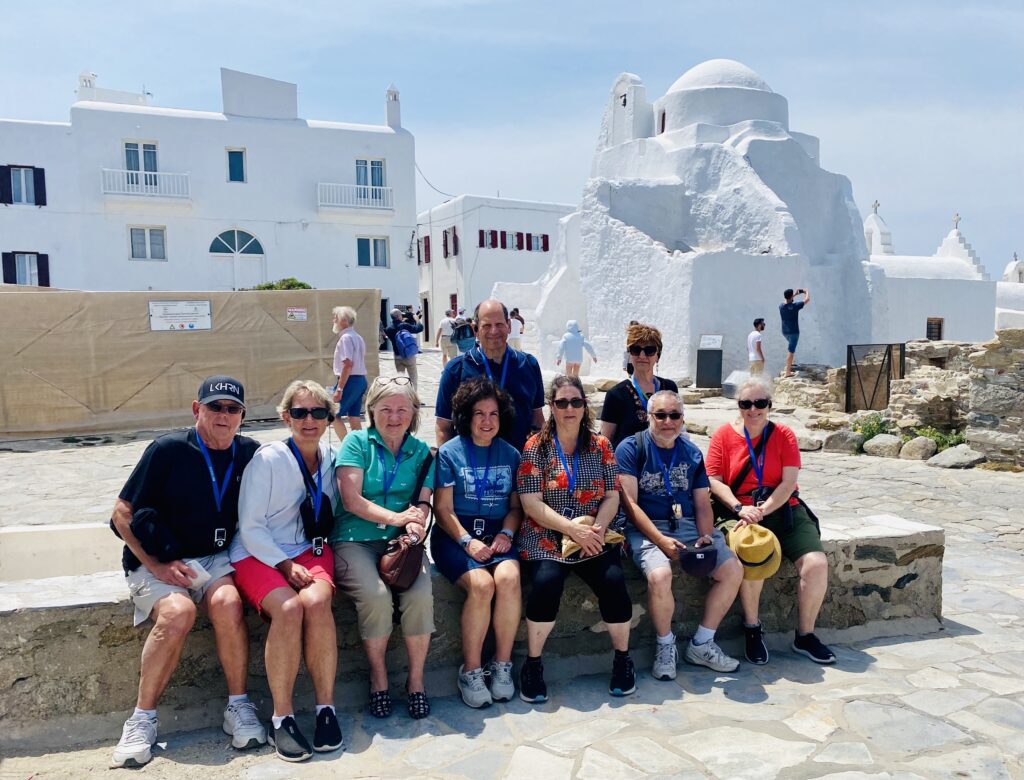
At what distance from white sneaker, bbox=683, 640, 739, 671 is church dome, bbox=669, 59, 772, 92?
858 inches

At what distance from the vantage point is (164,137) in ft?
84.3

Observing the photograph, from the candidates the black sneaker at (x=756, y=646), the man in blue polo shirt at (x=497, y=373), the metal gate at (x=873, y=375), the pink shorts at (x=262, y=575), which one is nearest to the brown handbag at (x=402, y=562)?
the pink shorts at (x=262, y=575)

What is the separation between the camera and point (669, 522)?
13.6 ft

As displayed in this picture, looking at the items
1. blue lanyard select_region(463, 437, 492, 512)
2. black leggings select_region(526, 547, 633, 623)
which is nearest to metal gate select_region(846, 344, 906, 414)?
black leggings select_region(526, 547, 633, 623)

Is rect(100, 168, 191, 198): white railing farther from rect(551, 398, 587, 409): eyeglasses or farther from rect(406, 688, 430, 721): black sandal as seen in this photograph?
rect(406, 688, 430, 721): black sandal

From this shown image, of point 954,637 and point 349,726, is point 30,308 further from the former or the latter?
point 954,637

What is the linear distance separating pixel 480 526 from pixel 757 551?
1.37 metres

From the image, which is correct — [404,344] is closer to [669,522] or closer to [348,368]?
[348,368]

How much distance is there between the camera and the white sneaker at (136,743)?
3057 millimetres

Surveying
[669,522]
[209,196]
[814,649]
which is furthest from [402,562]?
[209,196]

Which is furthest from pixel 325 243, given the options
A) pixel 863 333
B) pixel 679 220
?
pixel 863 333

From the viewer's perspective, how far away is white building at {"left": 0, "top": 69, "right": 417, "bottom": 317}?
24.7 meters

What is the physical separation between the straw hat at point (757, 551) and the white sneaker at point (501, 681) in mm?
1261

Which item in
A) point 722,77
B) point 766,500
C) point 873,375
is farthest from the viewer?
point 722,77
